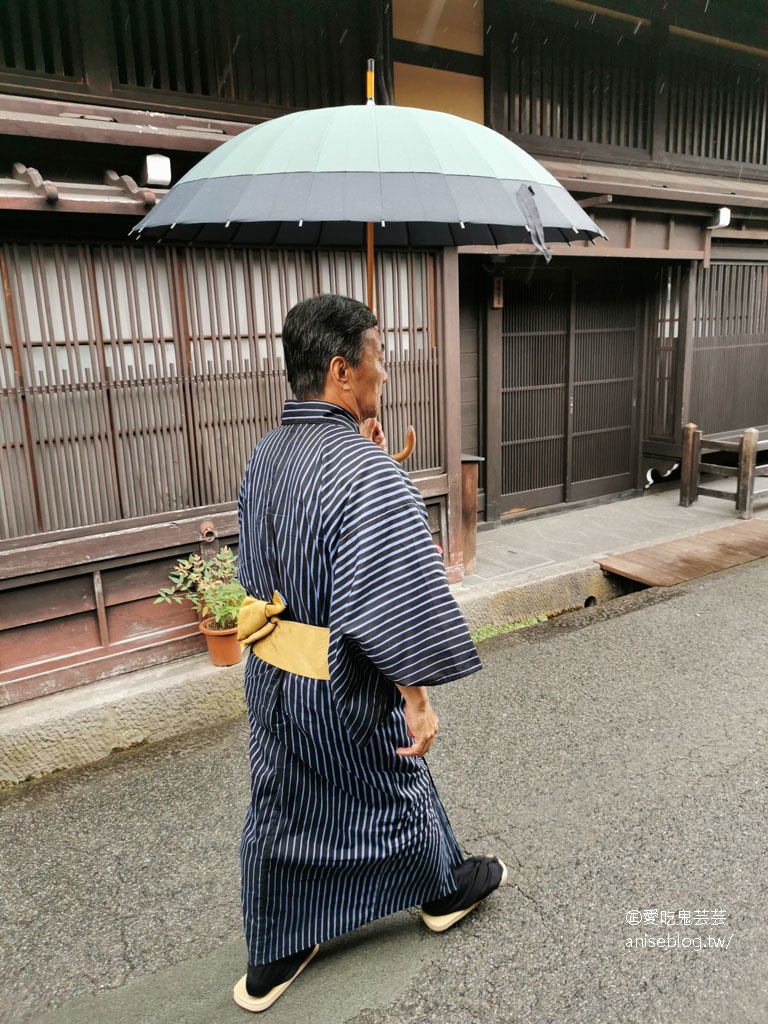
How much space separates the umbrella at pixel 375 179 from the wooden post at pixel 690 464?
6852 mm

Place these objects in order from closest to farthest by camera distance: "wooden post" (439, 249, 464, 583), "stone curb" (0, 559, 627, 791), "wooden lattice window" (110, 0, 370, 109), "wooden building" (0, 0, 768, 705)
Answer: "stone curb" (0, 559, 627, 791), "wooden building" (0, 0, 768, 705), "wooden lattice window" (110, 0, 370, 109), "wooden post" (439, 249, 464, 583)

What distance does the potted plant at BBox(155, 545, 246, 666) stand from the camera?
5090mm

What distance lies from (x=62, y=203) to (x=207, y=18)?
8.06ft

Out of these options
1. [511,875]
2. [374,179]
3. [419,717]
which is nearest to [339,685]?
[419,717]

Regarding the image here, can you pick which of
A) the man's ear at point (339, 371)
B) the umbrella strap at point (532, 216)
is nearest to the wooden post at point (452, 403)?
the umbrella strap at point (532, 216)

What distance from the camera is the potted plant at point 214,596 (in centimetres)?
509

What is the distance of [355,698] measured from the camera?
240 cm

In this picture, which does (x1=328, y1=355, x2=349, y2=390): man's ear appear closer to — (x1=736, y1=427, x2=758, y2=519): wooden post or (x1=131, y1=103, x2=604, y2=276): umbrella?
(x1=131, y1=103, x2=604, y2=276): umbrella

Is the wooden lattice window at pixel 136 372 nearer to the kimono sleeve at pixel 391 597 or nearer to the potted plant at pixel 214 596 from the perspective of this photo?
the potted plant at pixel 214 596

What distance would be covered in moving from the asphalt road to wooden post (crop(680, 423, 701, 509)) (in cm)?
478

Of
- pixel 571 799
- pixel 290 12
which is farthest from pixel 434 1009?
pixel 290 12

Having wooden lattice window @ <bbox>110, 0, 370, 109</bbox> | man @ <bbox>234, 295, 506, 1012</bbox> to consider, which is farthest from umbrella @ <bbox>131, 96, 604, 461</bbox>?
wooden lattice window @ <bbox>110, 0, 370, 109</bbox>

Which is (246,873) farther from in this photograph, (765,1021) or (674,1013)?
(765,1021)

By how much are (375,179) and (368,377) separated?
0.99 metres
